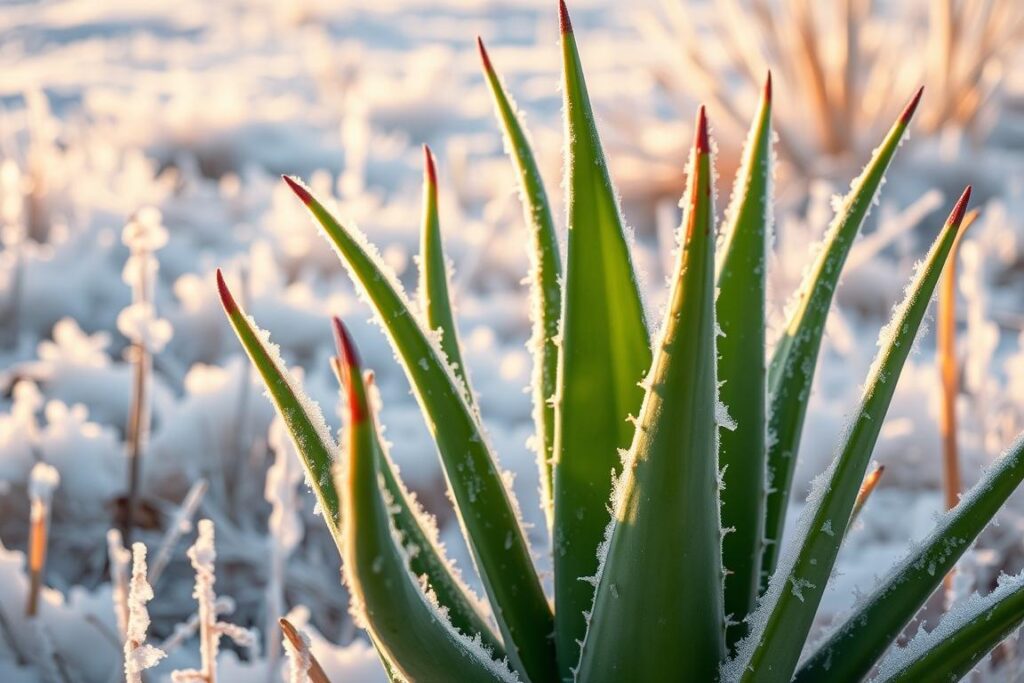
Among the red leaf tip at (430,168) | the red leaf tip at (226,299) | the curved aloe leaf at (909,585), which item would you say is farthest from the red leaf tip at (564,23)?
the curved aloe leaf at (909,585)

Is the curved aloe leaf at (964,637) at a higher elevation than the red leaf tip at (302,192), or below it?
below

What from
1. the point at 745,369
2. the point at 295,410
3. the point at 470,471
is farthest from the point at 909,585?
the point at 295,410

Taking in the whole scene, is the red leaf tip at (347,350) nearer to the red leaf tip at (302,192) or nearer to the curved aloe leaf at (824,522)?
the red leaf tip at (302,192)

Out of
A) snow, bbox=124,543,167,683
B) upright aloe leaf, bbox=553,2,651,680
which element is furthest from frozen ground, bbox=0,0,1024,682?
snow, bbox=124,543,167,683

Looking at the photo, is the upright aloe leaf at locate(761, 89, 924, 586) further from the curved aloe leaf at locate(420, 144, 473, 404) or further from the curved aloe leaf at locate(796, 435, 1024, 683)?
the curved aloe leaf at locate(420, 144, 473, 404)

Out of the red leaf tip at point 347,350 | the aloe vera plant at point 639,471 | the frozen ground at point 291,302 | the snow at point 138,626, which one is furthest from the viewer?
the frozen ground at point 291,302

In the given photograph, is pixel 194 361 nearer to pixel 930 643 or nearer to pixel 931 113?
pixel 930 643
